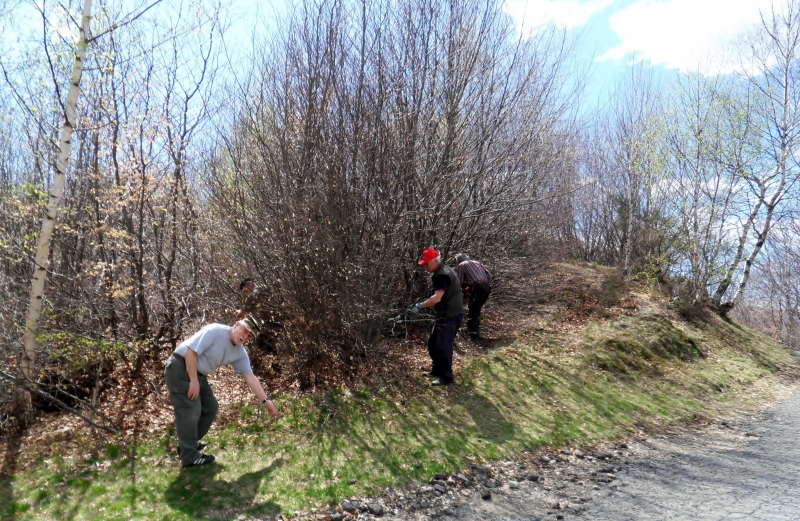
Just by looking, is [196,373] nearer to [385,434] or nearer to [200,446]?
[200,446]

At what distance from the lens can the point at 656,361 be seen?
9430 millimetres

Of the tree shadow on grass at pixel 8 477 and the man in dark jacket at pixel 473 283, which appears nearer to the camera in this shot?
the tree shadow on grass at pixel 8 477

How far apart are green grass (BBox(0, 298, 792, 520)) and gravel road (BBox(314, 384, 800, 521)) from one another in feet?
0.80

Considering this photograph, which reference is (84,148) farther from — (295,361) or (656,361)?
(656,361)

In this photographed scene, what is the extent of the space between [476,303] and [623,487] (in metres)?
4.26

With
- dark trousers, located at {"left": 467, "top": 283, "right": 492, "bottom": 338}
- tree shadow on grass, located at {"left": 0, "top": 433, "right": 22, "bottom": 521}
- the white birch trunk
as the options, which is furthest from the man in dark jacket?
tree shadow on grass, located at {"left": 0, "top": 433, "right": 22, "bottom": 521}

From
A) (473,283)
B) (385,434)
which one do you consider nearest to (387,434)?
(385,434)

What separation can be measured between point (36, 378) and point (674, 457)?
7699 millimetres

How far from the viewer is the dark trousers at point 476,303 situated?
8.69 m

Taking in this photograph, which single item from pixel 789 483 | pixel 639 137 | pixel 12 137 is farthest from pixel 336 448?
pixel 639 137

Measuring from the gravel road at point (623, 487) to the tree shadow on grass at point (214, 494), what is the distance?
625 mm

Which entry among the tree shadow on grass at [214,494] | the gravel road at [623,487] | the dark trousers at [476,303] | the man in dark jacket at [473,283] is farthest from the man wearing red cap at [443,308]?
the tree shadow on grass at [214,494]

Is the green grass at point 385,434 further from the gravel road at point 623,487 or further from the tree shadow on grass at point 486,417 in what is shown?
the gravel road at point 623,487

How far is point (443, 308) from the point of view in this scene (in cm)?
665
